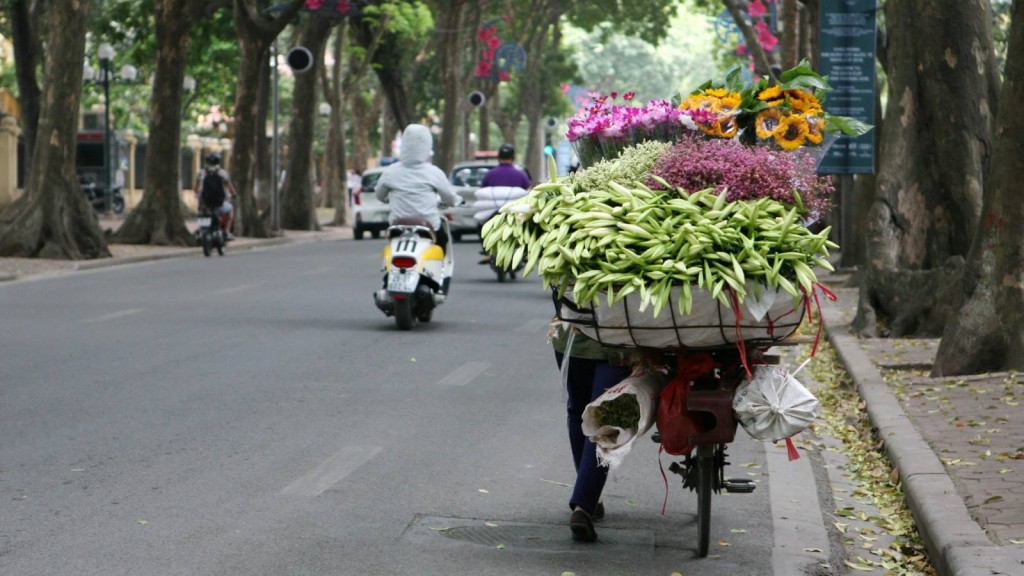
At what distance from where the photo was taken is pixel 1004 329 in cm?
1111

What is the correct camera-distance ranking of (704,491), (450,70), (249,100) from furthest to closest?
(450,70) → (249,100) → (704,491)

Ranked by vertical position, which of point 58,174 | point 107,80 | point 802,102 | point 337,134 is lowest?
point 58,174

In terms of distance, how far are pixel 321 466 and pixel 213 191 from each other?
67.2ft

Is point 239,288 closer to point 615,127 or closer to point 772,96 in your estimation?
point 615,127

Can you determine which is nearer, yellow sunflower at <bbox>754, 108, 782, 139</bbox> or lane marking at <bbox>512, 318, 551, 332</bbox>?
yellow sunflower at <bbox>754, 108, 782, 139</bbox>

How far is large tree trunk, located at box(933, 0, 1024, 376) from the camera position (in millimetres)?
10930

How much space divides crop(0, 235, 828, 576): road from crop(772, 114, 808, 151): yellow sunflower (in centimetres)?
137

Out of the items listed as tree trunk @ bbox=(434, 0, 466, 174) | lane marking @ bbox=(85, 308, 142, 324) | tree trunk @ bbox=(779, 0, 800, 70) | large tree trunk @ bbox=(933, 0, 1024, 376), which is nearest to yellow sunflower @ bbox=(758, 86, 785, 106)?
large tree trunk @ bbox=(933, 0, 1024, 376)

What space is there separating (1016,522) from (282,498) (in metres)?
3.12

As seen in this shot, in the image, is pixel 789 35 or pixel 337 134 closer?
pixel 789 35

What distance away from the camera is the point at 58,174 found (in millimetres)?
26062

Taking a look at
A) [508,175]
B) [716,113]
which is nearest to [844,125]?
[716,113]

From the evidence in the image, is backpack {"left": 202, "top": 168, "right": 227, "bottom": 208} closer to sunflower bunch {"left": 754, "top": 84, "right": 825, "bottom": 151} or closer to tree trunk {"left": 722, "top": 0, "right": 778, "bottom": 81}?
tree trunk {"left": 722, "top": 0, "right": 778, "bottom": 81}

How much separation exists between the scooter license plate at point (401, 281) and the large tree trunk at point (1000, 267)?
210 inches
